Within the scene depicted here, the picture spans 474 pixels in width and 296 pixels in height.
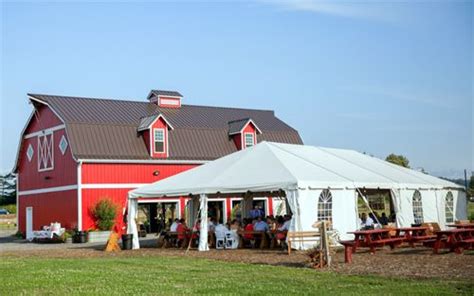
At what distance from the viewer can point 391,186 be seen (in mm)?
21844

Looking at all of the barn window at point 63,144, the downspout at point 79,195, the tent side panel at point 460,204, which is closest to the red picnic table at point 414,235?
the tent side panel at point 460,204

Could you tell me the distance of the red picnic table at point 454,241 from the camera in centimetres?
1630

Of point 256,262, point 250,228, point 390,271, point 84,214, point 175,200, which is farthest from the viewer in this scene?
point 175,200

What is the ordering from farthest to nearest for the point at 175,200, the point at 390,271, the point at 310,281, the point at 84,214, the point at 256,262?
the point at 175,200
the point at 84,214
the point at 256,262
the point at 390,271
the point at 310,281

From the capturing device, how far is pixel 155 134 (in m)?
33.4

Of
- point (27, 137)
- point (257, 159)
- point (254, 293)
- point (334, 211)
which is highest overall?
point (27, 137)

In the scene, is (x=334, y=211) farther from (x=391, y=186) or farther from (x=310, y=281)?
(x=310, y=281)

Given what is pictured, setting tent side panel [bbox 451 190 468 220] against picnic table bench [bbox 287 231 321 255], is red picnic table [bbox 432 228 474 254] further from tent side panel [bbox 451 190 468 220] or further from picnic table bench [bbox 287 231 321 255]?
tent side panel [bbox 451 190 468 220]

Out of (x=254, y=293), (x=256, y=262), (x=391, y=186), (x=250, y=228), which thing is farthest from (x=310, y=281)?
(x=391, y=186)

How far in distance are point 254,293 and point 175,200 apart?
23585 mm

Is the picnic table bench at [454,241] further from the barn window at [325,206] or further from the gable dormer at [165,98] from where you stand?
the gable dormer at [165,98]

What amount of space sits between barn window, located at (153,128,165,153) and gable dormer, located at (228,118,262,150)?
481 cm

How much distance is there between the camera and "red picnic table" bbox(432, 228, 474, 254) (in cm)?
1630

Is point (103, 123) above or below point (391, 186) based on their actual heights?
above
